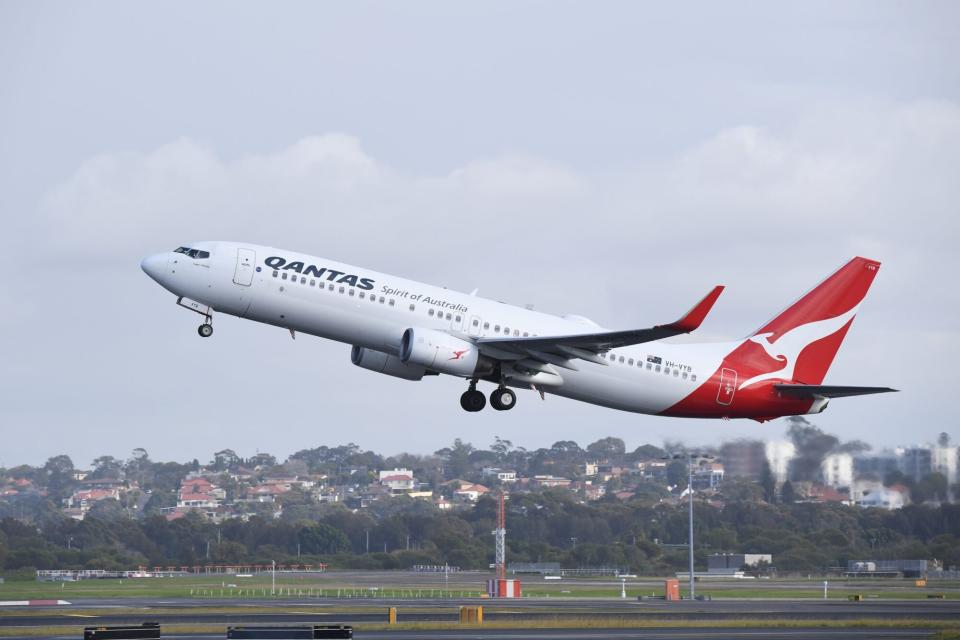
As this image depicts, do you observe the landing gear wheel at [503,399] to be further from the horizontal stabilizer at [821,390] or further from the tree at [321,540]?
the tree at [321,540]

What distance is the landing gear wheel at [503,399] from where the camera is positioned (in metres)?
62.4

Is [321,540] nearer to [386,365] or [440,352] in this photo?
[386,365]

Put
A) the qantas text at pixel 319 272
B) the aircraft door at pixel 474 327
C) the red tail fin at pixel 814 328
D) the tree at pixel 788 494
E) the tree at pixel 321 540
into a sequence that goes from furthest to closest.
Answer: the tree at pixel 321 540, the tree at pixel 788 494, the red tail fin at pixel 814 328, the aircraft door at pixel 474 327, the qantas text at pixel 319 272

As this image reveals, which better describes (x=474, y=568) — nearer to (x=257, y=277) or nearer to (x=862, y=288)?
(x=862, y=288)

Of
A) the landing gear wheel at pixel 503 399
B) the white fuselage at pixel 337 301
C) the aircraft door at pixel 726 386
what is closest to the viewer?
the white fuselage at pixel 337 301

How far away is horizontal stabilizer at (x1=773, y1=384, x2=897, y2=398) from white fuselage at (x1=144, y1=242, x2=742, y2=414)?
8199mm

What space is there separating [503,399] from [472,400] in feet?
4.21

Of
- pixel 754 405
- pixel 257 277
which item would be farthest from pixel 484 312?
pixel 754 405

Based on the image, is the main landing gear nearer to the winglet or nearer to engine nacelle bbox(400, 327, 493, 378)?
engine nacelle bbox(400, 327, 493, 378)

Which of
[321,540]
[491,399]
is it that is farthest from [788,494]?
[321,540]

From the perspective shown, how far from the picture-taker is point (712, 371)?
64.7 metres

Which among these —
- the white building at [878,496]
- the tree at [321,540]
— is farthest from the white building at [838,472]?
the tree at [321,540]

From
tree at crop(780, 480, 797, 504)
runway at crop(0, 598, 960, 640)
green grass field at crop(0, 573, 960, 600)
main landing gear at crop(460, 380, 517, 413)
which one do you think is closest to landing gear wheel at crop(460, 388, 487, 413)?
main landing gear at crop(460, 380, 517, 413)

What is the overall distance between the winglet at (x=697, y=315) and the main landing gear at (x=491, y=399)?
9689mm
